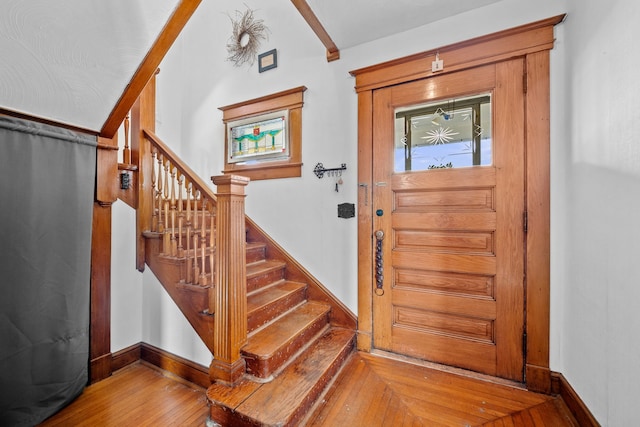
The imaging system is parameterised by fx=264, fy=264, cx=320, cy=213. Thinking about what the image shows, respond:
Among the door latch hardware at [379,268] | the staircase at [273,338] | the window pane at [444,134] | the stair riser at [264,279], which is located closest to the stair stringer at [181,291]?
the staircase at [273,338]

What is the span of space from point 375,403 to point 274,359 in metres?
0.64

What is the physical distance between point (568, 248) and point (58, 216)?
121 inches

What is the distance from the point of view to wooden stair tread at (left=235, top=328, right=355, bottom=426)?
127cm

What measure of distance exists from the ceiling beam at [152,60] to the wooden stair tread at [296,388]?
1.90 meters

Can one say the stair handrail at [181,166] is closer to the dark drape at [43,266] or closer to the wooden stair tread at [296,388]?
the dark drape at [43,266]

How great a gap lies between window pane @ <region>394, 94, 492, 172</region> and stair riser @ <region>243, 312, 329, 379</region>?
1.44 metres

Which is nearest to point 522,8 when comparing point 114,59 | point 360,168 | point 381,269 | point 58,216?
point 360,168

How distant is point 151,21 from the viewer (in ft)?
4.49

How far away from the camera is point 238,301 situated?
157 cm

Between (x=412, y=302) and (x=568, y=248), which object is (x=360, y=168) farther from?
(x=568, y=248)

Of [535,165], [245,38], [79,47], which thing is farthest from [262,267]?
[245,38]

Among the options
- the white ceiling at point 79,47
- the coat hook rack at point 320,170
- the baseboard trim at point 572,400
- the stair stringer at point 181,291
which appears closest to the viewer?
the white ceiling at point 79,47

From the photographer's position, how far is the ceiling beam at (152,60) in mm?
1390

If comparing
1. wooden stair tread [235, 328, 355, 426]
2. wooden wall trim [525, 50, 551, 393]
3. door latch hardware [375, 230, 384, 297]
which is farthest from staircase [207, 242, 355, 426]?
wooden wall trim [525, 50, 551, 393]
